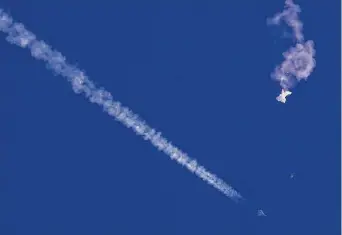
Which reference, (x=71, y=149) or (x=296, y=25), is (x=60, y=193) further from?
(x=296, y=25)

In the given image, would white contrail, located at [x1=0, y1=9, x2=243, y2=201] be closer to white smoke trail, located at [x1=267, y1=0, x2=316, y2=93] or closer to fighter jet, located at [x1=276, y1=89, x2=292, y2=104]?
fighter jet, located at [x1=276, y1=89, x2=292, y2=104]

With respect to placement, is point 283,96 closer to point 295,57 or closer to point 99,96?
point 295,57

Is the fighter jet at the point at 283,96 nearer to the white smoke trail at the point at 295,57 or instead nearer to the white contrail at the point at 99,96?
the white smoke trail at the point at 295,57

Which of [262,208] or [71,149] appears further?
[262,208]

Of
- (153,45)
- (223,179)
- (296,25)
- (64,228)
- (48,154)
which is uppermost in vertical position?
(296,25)

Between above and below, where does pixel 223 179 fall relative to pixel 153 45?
below

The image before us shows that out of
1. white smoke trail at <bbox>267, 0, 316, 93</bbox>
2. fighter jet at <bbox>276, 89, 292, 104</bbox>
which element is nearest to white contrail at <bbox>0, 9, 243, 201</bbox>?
fighter jet at <bbox>276, 89, 292, 104</bbox>

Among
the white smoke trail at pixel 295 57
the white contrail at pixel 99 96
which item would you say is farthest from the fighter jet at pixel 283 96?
the white contrail at pixel 99 96

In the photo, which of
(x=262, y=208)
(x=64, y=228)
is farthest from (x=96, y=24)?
(x=262, y=208)
